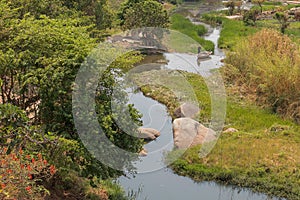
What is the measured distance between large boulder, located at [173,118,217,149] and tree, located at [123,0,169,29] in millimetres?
8882

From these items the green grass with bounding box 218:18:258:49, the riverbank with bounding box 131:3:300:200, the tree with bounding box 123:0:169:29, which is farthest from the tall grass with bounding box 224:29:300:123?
the tree with bounding box 123:0:169:29

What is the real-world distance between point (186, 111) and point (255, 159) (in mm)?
3056

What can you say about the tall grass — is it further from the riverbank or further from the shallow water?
the shallow water

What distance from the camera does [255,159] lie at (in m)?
8.48

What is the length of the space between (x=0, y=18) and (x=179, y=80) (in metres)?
7.64

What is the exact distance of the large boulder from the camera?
365 inches

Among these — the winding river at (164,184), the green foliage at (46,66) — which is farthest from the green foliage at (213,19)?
the green foliage at (46,66)

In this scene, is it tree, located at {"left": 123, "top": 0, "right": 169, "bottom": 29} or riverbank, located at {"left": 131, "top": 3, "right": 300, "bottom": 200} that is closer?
riverbank, located at {"left": 131, "top": 3, "right": 300, "bottom": 200}

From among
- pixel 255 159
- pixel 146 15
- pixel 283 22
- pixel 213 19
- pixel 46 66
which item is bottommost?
pixel 213 19

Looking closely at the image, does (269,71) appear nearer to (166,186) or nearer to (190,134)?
(190,134)

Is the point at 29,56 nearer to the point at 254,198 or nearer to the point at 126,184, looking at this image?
the point at 126,184

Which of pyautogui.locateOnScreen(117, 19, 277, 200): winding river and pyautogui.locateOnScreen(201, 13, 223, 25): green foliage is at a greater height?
pyautogui.locateOnScreen(117, 19, 277, 200): winding river

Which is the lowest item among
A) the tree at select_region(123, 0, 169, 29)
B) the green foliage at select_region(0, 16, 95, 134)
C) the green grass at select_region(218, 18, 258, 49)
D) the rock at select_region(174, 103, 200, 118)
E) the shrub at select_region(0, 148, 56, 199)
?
the green grass at select_region(218, 18, 258, 49)

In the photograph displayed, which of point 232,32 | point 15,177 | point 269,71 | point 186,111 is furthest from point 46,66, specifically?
point 232,32
